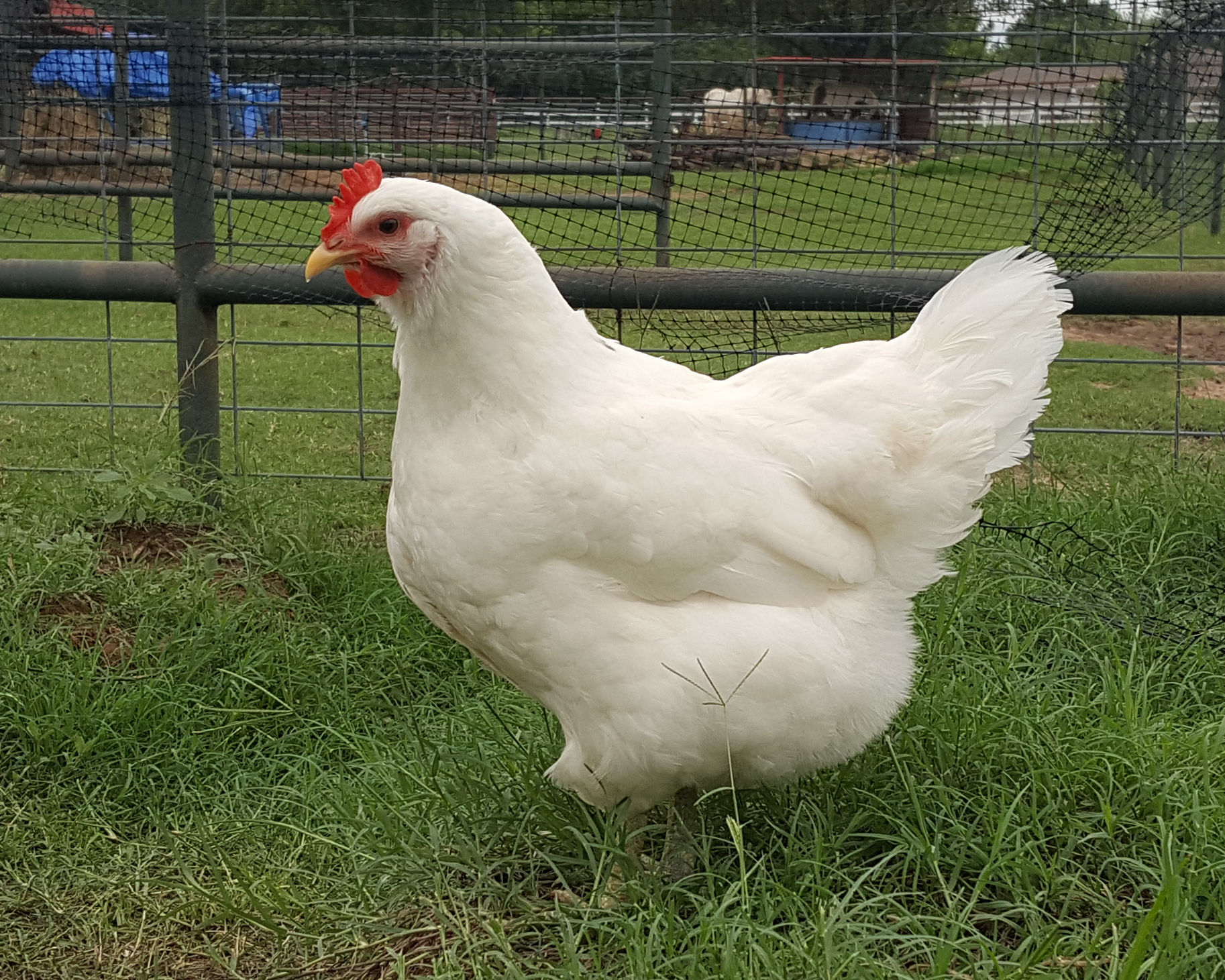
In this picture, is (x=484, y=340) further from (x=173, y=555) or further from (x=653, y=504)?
(x=173, y=555)

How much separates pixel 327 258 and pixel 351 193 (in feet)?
0.49

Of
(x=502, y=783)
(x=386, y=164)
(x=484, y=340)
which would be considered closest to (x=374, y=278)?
(x=484, y=340)

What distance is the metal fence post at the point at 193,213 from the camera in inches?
175

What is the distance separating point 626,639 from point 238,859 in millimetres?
1107

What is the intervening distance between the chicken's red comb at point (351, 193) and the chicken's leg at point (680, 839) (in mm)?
1359

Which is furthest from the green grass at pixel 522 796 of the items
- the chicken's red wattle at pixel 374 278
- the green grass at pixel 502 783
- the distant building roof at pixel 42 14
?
the distant building roof at pixel 42 14

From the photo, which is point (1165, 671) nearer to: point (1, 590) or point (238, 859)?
point (238, 859)

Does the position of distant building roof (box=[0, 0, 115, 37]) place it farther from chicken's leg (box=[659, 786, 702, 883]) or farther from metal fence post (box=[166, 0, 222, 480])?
chicken's leg (box=[659, 786, 702, 883])

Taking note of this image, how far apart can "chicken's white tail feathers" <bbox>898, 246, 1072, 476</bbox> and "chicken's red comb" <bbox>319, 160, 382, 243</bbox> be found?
3.99ft

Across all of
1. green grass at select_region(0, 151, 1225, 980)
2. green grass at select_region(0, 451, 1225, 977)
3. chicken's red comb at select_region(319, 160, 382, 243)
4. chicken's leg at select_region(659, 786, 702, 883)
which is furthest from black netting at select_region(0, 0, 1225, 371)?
chicken's leg at select_region(659, 786, 702, 883)

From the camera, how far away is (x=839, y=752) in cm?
261

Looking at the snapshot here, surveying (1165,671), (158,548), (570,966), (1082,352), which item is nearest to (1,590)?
(158,548)

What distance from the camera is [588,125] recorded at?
5223 mm

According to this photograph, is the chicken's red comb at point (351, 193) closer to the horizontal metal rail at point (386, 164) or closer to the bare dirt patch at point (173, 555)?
the bare dirt patch at point (173, 555)
